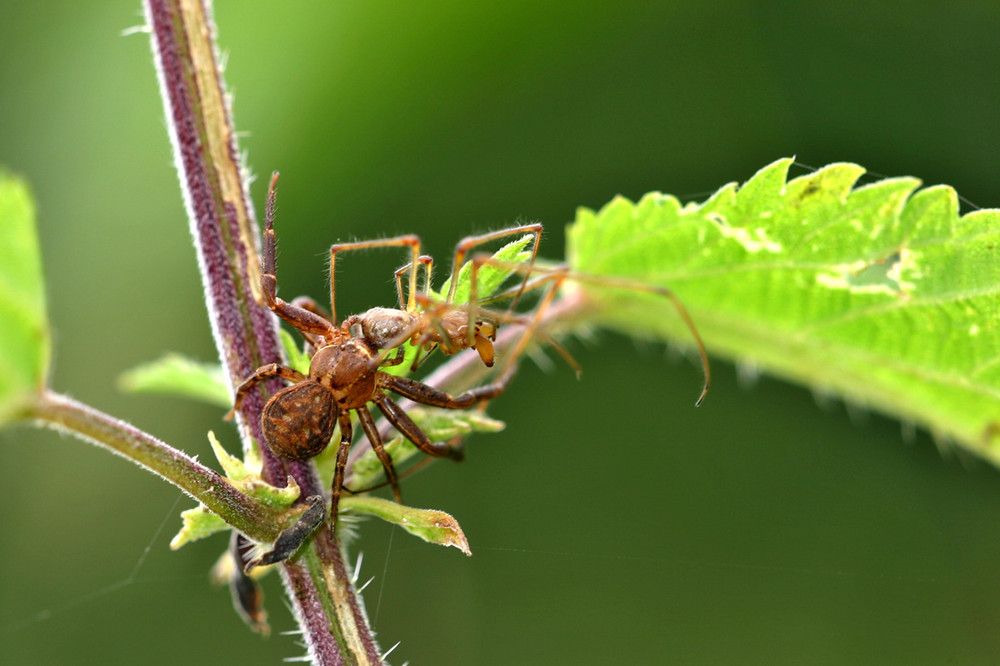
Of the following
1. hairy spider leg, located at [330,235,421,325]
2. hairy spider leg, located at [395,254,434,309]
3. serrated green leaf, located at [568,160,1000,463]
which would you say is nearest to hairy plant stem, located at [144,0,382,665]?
hairy spider leg, located at [330,235,421,325]

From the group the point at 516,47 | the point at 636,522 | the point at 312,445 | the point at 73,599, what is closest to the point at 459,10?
the point at 516,47

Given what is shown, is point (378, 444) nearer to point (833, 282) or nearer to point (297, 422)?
point (297, 422)

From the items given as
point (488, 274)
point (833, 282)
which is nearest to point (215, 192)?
point (488, 274)

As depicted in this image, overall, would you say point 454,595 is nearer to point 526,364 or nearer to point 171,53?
point 526,364

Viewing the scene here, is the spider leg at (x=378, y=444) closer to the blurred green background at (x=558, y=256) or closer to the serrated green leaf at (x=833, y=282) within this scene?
the serrated green leaf at (x=833, y=282)

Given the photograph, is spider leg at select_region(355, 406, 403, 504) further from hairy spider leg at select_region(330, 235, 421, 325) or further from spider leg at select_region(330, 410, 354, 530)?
hairy spider leg at select_region(330, 235, 421, 325)
